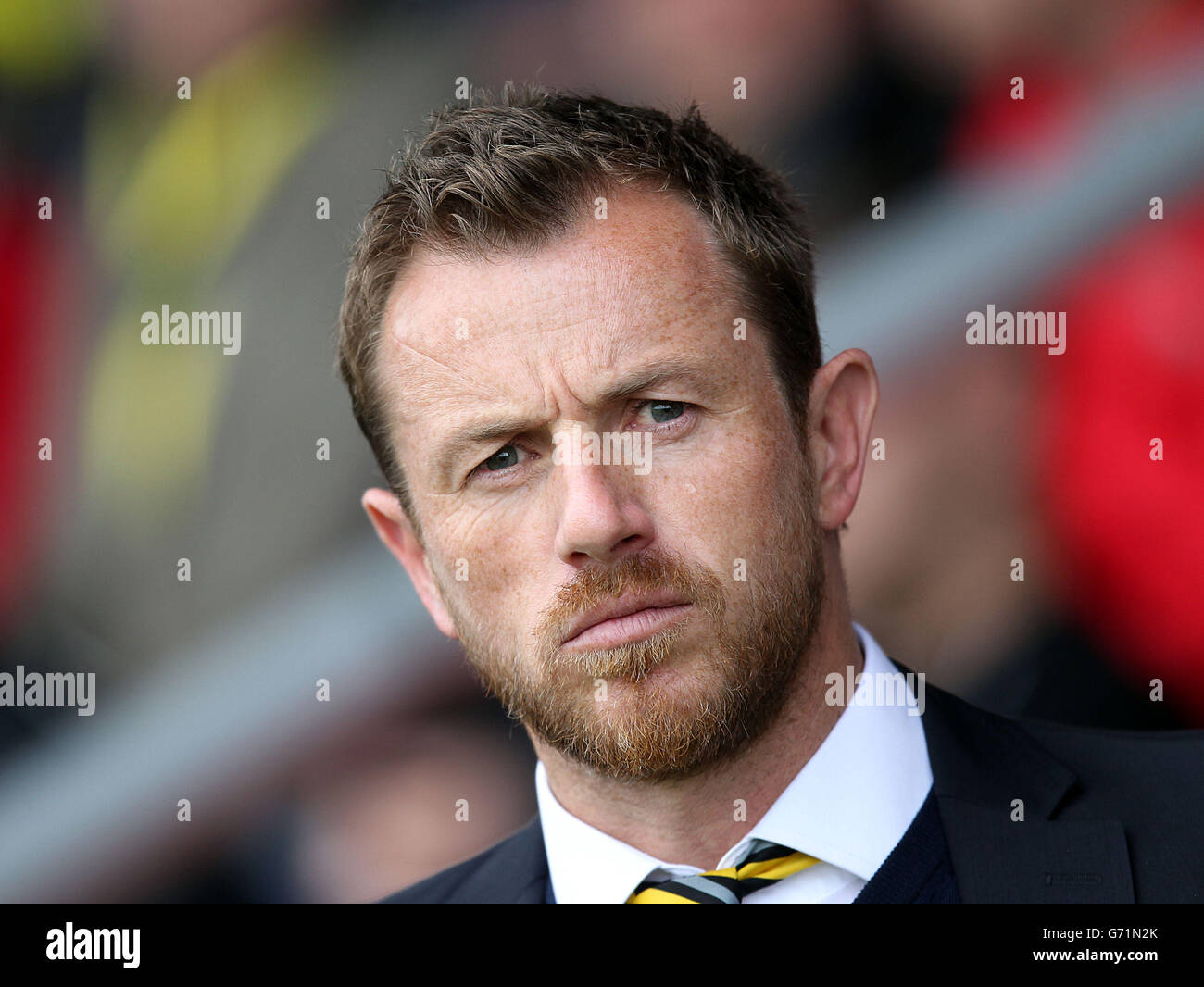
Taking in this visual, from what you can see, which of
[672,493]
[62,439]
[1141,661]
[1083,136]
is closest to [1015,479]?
[1141,661]

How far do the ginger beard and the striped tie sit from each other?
20 cm

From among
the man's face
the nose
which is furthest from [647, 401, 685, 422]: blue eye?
the nose

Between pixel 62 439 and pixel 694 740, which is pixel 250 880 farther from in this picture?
pixel 694 740

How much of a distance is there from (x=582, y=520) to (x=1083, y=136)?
218 cm

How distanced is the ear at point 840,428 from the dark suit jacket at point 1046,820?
459 mm

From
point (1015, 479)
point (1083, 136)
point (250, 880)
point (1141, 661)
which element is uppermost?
point (1083, 136)

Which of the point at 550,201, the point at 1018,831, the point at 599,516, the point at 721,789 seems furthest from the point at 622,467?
the point at 1018,831

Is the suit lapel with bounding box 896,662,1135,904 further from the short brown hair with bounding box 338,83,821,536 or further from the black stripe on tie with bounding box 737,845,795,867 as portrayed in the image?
the short brown hair with bounding box 338,83,821,536

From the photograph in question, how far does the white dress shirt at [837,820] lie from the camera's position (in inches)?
93.4

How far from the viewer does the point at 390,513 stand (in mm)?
2770

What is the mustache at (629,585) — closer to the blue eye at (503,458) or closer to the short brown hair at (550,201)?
the blue eye at (503,458)

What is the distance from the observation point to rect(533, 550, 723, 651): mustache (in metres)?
2.27

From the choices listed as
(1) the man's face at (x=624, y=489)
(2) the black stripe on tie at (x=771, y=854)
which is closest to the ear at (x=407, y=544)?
(1) the man's face at (x=624, y=489)

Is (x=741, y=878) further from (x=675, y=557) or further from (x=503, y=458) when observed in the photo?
(x=503, y=458)
